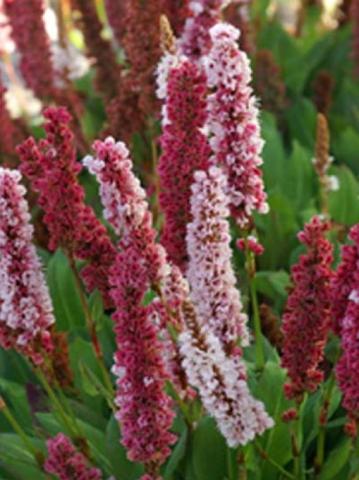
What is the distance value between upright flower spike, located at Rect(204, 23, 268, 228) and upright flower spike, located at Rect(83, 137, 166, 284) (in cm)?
17

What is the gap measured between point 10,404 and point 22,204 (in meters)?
1.16

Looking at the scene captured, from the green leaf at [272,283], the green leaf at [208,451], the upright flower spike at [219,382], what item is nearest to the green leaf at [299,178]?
the green leaf at [272,283]

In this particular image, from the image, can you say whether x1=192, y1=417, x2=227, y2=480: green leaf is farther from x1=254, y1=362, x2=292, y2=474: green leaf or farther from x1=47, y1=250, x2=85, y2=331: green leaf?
x1=47, y1=250, x2=85, y2=331: green leaf

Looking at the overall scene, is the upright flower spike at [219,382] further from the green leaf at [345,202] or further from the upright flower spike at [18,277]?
the green leaf at [345,202]

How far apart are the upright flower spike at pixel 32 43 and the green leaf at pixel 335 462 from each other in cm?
199

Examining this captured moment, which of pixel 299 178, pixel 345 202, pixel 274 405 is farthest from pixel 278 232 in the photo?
pixel 274 405

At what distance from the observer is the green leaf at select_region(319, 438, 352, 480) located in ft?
7.16

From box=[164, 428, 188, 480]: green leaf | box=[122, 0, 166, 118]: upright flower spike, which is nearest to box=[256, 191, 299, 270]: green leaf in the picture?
box=[122, 0, 166, 118]: upright flower spike

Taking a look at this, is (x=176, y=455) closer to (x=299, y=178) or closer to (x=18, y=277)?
(x=18, y=277)

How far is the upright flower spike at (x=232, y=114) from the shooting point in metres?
1.71

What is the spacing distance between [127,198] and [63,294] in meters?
1.30

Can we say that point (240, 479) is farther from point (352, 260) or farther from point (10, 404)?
point (10, 404)

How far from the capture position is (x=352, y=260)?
171 centimetres

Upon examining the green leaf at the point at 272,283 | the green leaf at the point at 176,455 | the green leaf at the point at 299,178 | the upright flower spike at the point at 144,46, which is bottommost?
the green leaf at the point at 176,455
